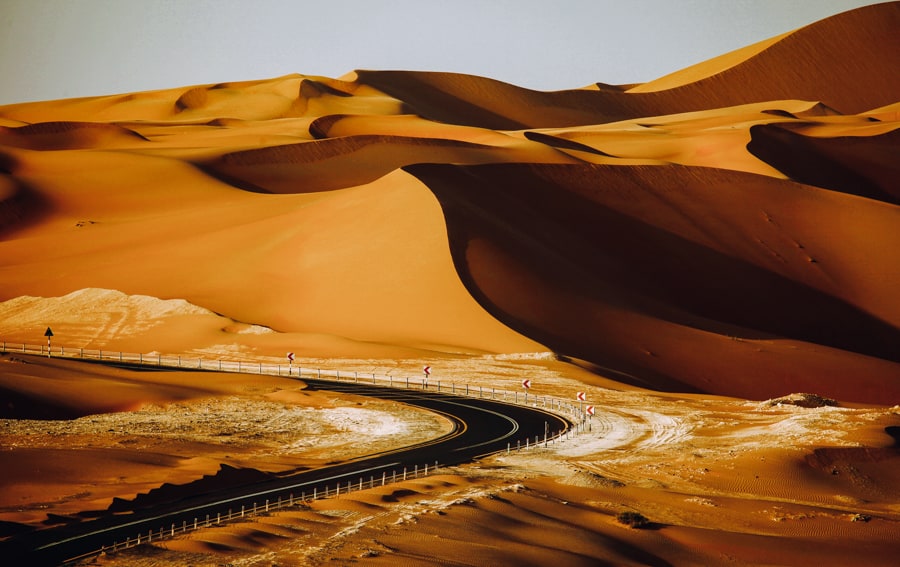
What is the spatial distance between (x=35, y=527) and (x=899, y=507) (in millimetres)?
24475

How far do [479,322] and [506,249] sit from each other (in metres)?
12.1

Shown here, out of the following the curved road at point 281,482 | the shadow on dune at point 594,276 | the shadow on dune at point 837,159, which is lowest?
the curved road at point 281,482

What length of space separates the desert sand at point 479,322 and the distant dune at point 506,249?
314 millimetres

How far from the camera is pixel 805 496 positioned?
35.0 metres

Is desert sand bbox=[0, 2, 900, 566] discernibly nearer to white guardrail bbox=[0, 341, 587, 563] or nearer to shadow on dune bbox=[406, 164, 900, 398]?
shadow on dune bbox=[406, 164, 900, 398]

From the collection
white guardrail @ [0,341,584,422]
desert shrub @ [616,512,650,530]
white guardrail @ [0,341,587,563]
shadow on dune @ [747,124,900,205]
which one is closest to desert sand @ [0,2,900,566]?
desert shrub @ [616,512,650,530]

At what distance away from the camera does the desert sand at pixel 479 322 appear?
29109mm

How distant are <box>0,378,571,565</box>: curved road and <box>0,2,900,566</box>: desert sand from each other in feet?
3.22

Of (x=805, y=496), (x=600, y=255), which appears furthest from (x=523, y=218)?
(x=805, y=496)

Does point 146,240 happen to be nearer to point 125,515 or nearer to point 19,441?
point 19,441

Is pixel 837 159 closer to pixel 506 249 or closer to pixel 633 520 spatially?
pixel 506 249

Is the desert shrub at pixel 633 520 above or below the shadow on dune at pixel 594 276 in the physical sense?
below

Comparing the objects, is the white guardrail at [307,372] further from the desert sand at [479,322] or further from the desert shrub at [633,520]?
the desert shrub at [633,520]

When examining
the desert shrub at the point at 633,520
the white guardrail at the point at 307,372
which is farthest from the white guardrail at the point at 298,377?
the desert shrub at the point at 633,520
